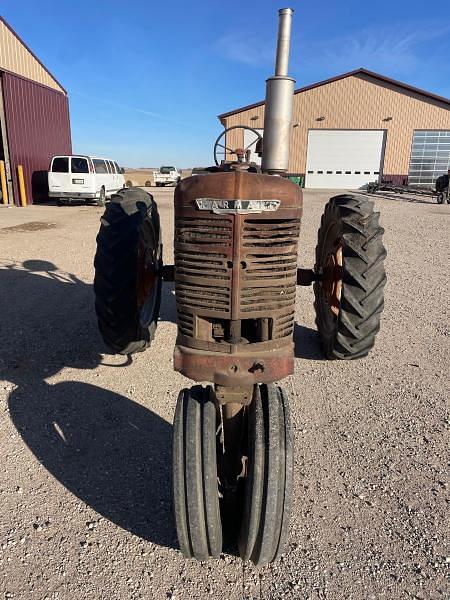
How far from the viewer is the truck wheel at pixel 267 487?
1.87 metres

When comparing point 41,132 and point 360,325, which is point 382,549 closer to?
point 360,325

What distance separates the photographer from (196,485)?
1.88 meters

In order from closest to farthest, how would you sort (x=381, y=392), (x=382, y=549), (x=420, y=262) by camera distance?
(x=382, y=549), (x=381, y=392), (x=420, y=262)

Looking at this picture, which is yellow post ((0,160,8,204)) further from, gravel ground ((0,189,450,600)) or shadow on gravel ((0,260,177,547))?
shadow on gravel ((0,260,177,547))

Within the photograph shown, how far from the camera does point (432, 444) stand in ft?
9.57

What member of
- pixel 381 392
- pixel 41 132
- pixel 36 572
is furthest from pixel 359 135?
pixel 36 572

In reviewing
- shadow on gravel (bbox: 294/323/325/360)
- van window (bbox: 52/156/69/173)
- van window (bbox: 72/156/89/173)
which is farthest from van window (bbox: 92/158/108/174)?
shadow on gravel (bbox: 294/323/325/360)

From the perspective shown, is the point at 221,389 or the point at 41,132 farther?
the point at 41,132

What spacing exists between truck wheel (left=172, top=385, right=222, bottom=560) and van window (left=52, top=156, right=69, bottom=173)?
16090 mm

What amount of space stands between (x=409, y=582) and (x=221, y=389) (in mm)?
1172

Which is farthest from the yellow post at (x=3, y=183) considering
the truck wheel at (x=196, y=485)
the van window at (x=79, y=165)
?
the truck wheel at (x=196, y=485)

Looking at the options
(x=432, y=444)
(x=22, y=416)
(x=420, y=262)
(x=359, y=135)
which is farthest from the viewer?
(x=359, y=135)

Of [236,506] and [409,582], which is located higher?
[236,506]

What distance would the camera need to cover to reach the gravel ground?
1991 millimetres
